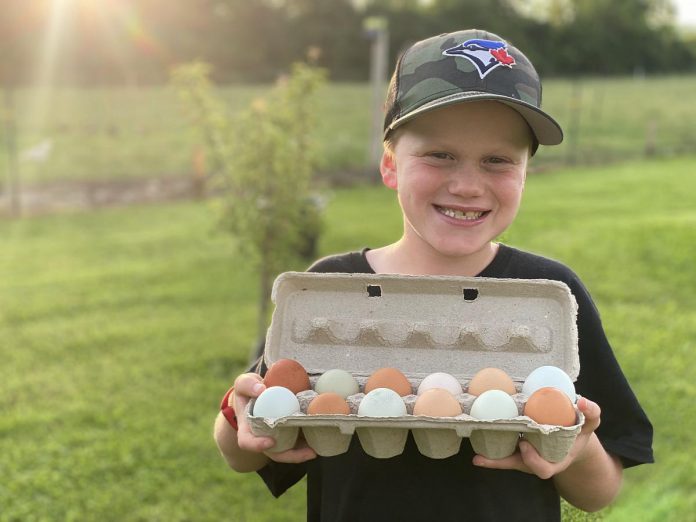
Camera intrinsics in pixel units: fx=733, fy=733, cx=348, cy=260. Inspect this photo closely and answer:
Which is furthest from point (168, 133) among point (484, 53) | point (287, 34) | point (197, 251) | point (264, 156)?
point (484, 53)

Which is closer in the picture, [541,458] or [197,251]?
[541,458]

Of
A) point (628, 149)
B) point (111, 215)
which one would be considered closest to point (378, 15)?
point (628, 149)

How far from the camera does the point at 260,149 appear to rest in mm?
6344

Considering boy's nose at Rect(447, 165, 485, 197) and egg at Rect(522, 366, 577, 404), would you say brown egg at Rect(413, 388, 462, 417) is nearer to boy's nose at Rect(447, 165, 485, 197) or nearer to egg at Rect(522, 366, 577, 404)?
egg at Rect(522, 366, 577, 404)

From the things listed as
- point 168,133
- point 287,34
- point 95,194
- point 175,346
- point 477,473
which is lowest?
point 95,194

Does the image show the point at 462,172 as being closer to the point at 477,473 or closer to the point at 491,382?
the point at 491,382

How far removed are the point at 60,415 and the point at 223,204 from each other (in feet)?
7.49

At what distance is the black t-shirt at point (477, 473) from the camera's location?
5.35 ft

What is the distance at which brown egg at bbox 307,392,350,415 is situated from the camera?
1551mm

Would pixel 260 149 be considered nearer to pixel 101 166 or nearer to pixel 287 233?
pixel 287 233

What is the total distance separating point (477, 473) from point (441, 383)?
213 millimetres

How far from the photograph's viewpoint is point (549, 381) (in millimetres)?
1548

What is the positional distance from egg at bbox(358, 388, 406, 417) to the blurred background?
1468 mm

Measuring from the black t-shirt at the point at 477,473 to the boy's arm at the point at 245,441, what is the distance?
9 centimetres
